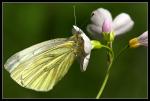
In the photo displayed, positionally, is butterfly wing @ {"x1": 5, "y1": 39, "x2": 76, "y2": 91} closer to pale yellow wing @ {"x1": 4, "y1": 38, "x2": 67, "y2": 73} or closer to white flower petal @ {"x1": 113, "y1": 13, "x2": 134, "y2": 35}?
pale yellow wing @ {"x1": 4, "y1": 38, "x2": 67, "y2": 73}

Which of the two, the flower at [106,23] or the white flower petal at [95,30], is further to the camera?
the white flower petal at [95,30]

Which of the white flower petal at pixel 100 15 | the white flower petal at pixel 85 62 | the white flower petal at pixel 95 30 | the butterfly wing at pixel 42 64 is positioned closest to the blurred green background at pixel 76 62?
the butterfly wing at pixel 42 64

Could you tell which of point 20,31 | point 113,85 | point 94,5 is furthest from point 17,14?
point 113,85

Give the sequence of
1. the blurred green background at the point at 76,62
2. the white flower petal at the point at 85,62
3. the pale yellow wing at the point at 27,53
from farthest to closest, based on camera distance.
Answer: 1. the blurred green background at the point at 76,62
2. the pale yellow wing at the point at 27,53
3. the white flower petal at the point at 85,62

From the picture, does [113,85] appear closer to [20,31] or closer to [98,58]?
[98,58]

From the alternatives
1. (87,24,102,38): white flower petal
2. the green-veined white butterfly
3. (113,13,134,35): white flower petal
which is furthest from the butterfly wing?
(113,13,134,35): white flower petal

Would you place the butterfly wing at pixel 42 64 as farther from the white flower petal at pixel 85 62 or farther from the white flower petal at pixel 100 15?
the white flower petal at pixel 85 62
